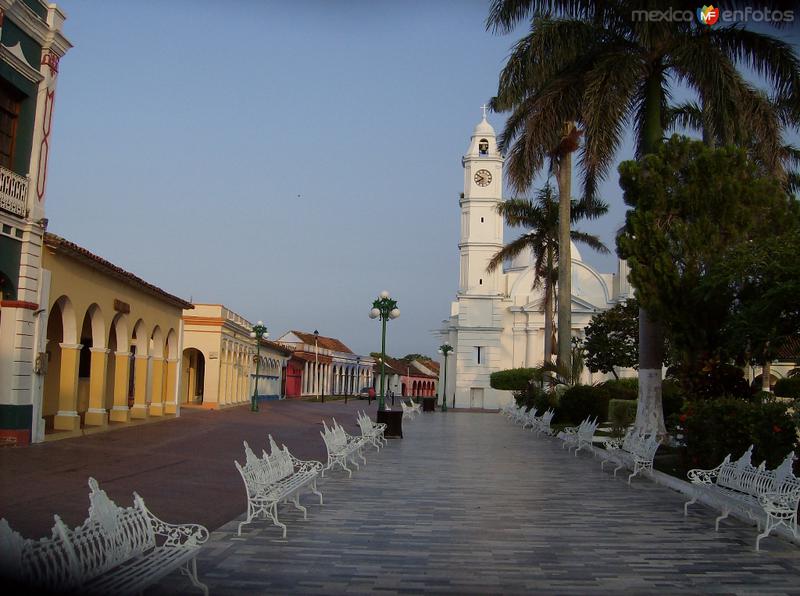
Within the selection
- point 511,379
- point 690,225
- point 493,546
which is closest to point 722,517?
point 493,546

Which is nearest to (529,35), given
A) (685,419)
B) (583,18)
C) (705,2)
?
(583,18)

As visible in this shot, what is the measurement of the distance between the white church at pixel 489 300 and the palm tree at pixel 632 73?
4825cm

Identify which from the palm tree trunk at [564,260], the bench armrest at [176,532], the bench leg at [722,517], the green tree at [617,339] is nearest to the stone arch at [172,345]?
the palm tree trunk at [564,260]

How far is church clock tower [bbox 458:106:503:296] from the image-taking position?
68.8 m

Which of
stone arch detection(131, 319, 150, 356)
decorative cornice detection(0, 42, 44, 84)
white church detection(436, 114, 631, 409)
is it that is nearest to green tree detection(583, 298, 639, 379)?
white church detection(436, 114, 631, 409)

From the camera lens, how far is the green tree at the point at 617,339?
45000mm

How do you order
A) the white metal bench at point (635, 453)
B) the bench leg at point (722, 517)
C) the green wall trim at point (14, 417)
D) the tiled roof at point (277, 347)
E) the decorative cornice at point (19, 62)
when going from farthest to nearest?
the tiled roof at point (277, 347)
the green wall trim at point (14, 417)
the decorative cornice at point (19, 62)
the white metal bench at point (635, 453)
the bench leg at point (722, 517)

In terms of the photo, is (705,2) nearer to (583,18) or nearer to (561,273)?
(583,18)

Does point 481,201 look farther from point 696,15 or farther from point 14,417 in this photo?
point 14,417

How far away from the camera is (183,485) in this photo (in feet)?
43.6

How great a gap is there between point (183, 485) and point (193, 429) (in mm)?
14156

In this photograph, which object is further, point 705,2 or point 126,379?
point 126,379

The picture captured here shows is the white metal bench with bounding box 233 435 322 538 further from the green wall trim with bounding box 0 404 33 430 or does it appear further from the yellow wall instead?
the yellow wall

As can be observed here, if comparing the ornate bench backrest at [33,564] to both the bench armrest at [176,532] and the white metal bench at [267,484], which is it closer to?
the bench armrest at [176,532]
